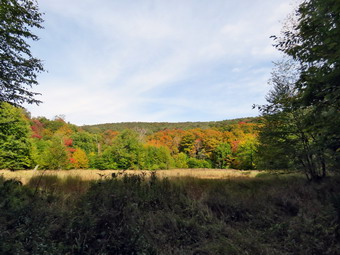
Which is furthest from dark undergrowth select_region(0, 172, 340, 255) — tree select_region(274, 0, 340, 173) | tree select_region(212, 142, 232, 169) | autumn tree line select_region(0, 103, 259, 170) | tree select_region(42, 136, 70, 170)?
tree select_region(212, 142, 232, 169)

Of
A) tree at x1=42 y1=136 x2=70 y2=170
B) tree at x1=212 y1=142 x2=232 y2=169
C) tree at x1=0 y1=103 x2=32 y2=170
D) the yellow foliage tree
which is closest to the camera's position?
tree at x1=42 y1=136 x2=70 y2=170

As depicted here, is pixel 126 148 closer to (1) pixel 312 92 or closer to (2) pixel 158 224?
(2) pixel 158 224

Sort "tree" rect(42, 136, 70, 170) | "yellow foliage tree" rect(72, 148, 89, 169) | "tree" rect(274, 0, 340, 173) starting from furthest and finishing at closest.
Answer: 1. "yellow foliage tree" rect(72, 148, 89, 169)
2. "tree" rect(42, 136, 70, 170)
3. "tree" rect(274, 0, 340, 173)

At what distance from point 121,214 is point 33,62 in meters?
8.40

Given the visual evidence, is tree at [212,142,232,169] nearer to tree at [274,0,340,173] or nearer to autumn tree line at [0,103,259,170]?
autumn tree line at [0,103,259,170]

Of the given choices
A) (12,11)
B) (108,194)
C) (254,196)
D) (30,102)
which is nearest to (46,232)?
(108,194)

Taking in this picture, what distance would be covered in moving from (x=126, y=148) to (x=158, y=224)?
40.5m

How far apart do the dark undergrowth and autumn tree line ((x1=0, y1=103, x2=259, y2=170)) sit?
2244 centimetres

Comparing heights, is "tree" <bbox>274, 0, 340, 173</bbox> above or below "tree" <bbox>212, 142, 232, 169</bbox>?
above

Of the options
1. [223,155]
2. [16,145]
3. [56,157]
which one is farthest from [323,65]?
[223,155]

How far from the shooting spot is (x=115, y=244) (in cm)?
322

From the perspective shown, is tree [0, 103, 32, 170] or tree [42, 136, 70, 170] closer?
tree [42, 136, 70, 170]

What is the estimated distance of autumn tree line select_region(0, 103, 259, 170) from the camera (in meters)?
28.0

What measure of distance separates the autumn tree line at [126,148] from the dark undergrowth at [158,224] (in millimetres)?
22435
